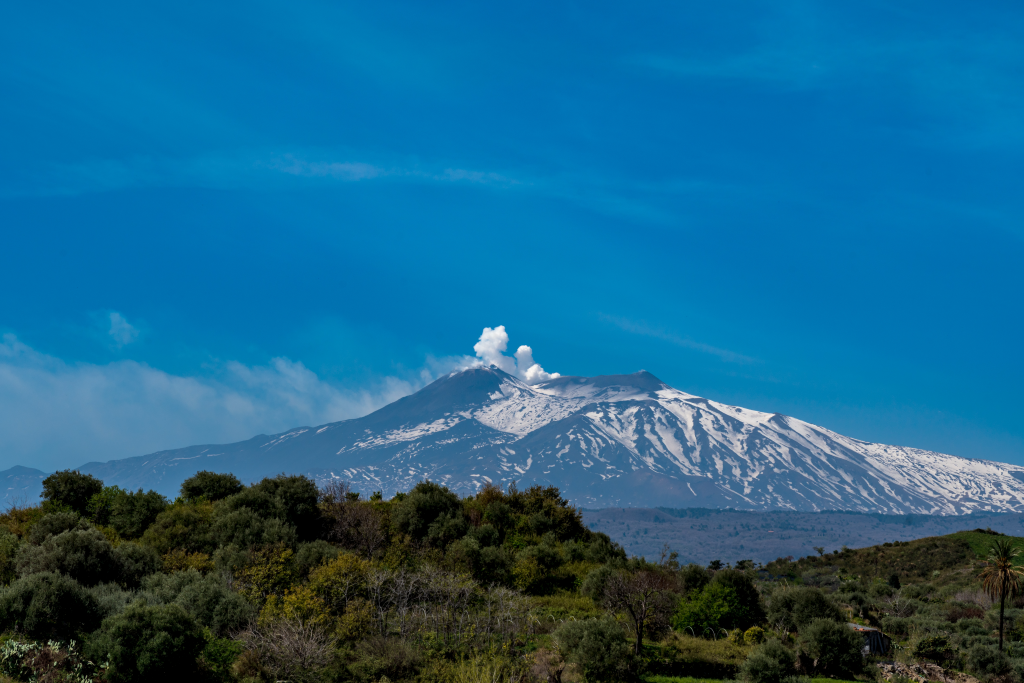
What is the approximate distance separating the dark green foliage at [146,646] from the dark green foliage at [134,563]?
6.33 m

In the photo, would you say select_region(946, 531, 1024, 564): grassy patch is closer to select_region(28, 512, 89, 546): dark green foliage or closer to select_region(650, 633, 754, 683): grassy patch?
select_region(650, 633, 754, 683): grassy patch

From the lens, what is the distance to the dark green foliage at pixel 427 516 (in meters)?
35.4

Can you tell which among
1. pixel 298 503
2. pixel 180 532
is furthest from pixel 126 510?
pixel 298 503

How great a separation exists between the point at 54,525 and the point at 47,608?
33.9 feet

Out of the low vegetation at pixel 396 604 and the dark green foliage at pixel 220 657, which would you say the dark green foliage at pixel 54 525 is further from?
the dark green foliage at pixel 220 657

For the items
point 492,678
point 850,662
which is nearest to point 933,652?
point 850,662

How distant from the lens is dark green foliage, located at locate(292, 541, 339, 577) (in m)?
24.6

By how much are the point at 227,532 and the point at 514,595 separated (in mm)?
13287

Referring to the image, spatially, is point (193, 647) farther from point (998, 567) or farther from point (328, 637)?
point (998, 567)

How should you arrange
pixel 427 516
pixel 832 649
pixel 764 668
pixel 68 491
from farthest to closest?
1. pixel 427 516
2. pixel 68 491
3. pixel 832 649
4. pixel 764 668

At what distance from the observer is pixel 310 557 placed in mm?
25234

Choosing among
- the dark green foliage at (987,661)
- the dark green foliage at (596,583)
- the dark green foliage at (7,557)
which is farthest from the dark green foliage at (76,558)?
the dark green foliage at (987,661)

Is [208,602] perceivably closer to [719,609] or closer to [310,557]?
[310,557]

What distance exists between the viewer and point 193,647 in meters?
15.7
